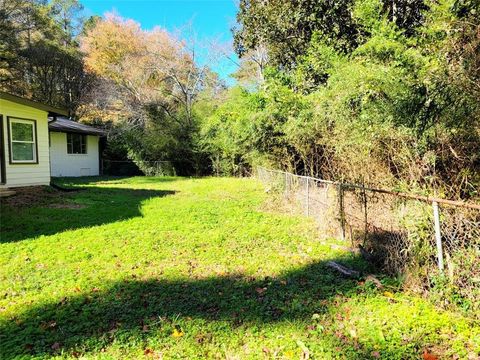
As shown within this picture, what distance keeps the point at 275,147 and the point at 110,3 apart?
2211cm

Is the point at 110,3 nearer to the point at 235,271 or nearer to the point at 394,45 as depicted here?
the point at 394,45

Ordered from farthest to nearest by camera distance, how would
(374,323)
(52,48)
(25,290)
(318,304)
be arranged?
(52,48) → (25,290) → (318,304) → (374,323)

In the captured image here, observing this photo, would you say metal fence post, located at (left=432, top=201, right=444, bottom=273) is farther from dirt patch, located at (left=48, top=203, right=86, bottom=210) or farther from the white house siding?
the white house siding

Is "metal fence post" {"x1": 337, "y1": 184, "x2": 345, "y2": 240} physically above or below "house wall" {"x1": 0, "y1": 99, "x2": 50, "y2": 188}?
below

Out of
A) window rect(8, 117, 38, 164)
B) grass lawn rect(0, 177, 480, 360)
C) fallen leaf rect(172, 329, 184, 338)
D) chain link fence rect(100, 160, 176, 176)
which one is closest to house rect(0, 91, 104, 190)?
window rect(8, 117, 38, 164)

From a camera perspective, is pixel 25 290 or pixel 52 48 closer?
pixel 25 290

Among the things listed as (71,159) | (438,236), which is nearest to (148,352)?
(438,236)

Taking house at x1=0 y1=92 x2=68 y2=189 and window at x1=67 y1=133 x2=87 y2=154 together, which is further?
window at x1=67 y1=133 x2=87 y2=154

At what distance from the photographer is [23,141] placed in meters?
9.79

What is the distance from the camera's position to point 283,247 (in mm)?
5160

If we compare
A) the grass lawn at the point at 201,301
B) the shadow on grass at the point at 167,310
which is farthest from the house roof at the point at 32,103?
the shadow on grass at the point at 167,310

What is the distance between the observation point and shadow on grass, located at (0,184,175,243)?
6207 millimetres

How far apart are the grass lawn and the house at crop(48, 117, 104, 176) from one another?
38.5 feet

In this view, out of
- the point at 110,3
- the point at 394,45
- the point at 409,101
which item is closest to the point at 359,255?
the point at 409,101
